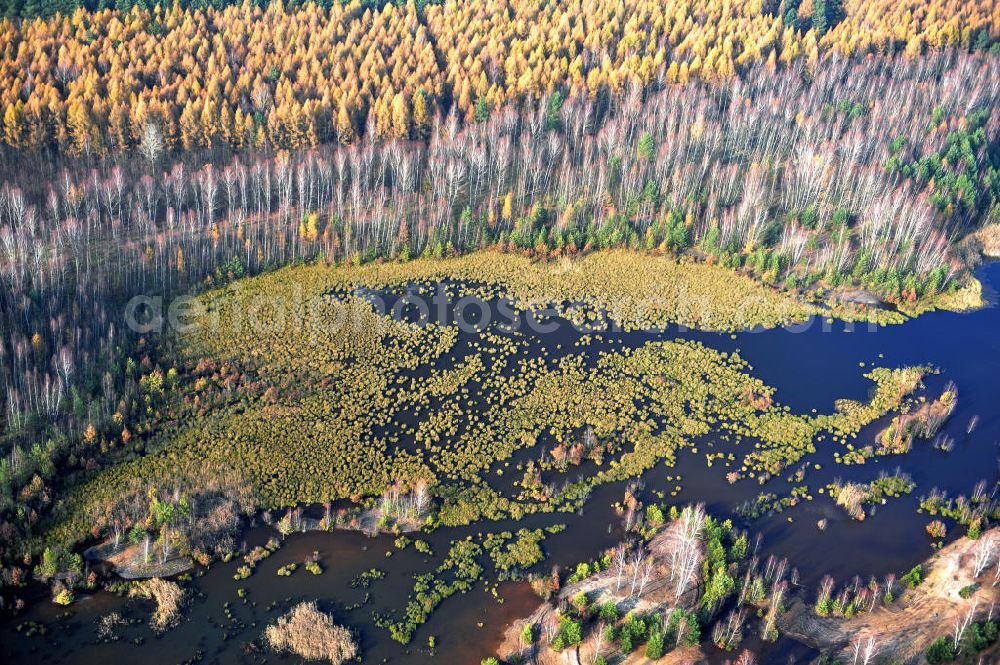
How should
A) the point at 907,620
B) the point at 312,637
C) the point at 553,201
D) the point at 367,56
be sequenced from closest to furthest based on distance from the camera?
1. the point at 312,637
2. the point at 907,620
3. the point at 553,201
4. the point at 367,56

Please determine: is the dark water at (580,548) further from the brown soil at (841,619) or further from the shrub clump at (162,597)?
the brown soil at (841,619)

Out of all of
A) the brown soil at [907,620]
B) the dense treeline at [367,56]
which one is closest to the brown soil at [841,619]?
the brown soil at [907,620]

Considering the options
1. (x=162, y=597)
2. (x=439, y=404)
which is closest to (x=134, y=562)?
(x=162, y=597)

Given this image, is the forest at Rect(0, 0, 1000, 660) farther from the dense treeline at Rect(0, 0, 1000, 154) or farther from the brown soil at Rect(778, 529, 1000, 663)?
the brown soil at Rect(778, 529, 1000, 663)

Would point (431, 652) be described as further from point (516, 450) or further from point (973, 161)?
point (973, 161)

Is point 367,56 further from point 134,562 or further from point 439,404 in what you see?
point 134,562

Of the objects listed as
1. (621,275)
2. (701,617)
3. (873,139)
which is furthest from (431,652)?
(873,139)
